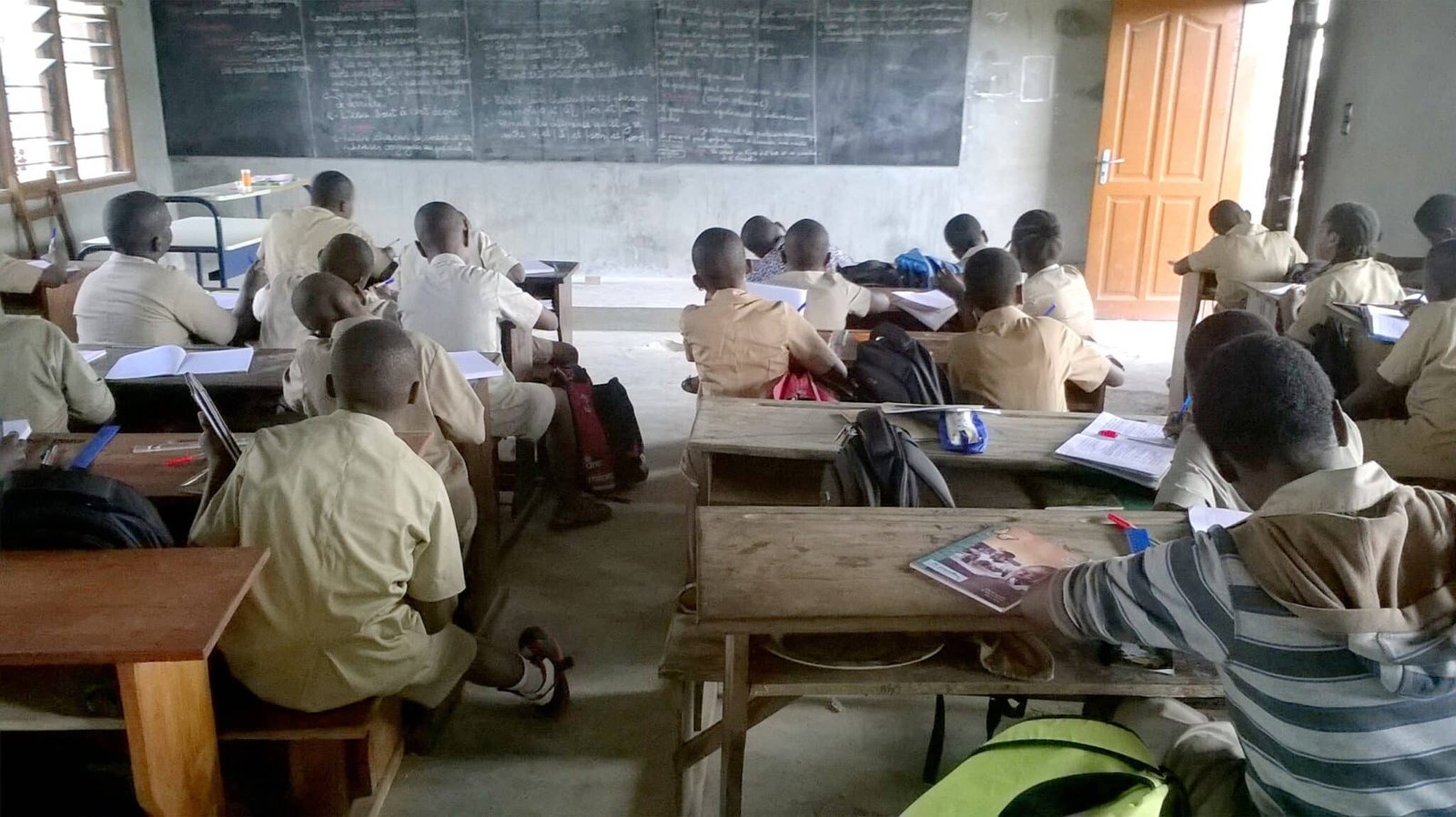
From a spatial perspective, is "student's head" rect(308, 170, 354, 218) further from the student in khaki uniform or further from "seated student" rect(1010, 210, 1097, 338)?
the student in khaki uniform

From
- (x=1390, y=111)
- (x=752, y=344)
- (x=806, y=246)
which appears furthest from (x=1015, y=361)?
(x=1390, y=111)

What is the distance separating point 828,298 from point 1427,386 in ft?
5.50

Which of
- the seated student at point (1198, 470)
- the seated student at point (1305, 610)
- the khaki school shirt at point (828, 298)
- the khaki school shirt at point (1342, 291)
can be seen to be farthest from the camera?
the khaki school shirt at point (1342, 291)

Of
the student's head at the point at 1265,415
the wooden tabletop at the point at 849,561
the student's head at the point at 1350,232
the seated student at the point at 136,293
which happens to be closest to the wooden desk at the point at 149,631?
A: the wooden tabletop at the point at 849,561

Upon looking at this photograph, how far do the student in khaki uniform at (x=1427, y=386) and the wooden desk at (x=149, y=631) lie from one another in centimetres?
280

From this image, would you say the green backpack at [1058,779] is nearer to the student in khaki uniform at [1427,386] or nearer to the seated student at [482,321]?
the student in khaki uniform at [1427,386]

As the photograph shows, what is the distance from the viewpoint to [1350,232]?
12.8 feet

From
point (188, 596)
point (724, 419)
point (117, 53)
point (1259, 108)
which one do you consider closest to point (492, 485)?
point (724, 419)

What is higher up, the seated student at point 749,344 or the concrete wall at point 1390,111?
the concrete wall at point 1390,111

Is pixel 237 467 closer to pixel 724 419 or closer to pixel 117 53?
pixel 724 419

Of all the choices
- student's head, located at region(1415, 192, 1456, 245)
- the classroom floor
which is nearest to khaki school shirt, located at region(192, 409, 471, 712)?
the classroom floor

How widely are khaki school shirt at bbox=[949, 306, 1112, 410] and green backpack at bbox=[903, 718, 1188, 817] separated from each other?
1.51m

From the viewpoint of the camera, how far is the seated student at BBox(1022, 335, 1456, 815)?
3.51 ft

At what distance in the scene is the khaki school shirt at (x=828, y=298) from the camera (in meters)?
3.50
